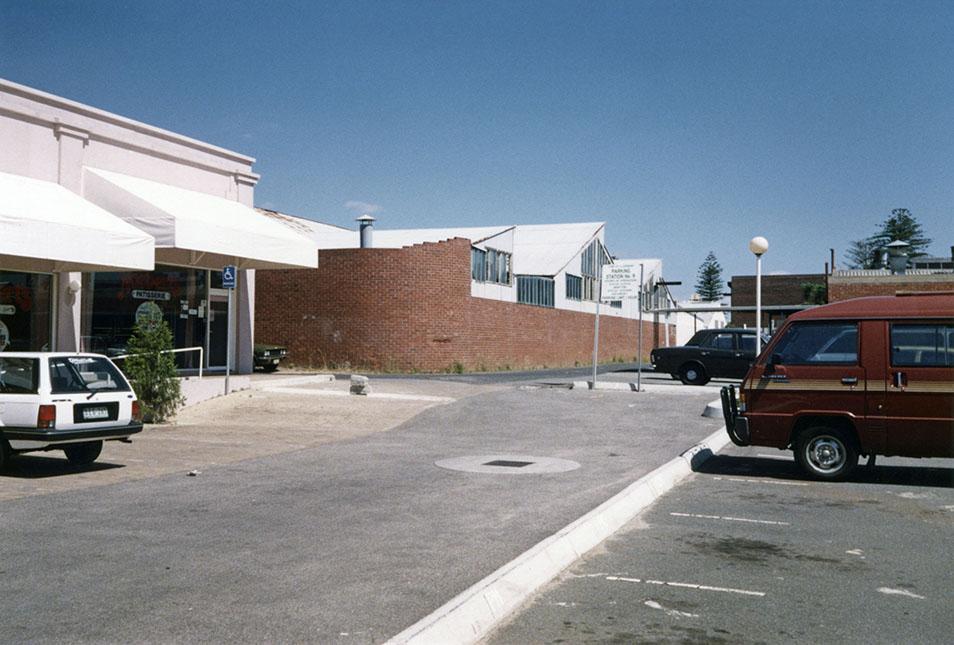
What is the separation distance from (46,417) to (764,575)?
8.19 meters

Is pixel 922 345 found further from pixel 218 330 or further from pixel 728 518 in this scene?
pixel 218 330

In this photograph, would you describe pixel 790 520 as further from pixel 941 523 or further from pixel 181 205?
pixel 181 205

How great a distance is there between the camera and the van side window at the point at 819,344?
1081 centimetres

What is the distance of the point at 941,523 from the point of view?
8.44m

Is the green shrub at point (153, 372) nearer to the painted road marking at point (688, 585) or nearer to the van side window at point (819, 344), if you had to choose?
the van side window at point (819, 344)

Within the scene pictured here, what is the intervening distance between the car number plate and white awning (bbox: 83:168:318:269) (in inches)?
291

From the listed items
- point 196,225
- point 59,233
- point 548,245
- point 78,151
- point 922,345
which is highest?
point 548,245

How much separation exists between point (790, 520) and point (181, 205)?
A: 15.2 meters

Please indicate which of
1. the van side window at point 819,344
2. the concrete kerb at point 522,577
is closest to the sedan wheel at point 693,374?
the van side window at point 819,344

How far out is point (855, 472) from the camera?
38.2 ft

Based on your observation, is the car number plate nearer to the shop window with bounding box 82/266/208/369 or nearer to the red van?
the red van

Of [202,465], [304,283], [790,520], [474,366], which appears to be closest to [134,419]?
[202,465]

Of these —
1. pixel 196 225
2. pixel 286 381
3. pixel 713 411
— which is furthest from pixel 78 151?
pixel 713 411

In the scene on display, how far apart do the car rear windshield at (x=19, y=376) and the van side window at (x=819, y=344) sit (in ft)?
29.3
